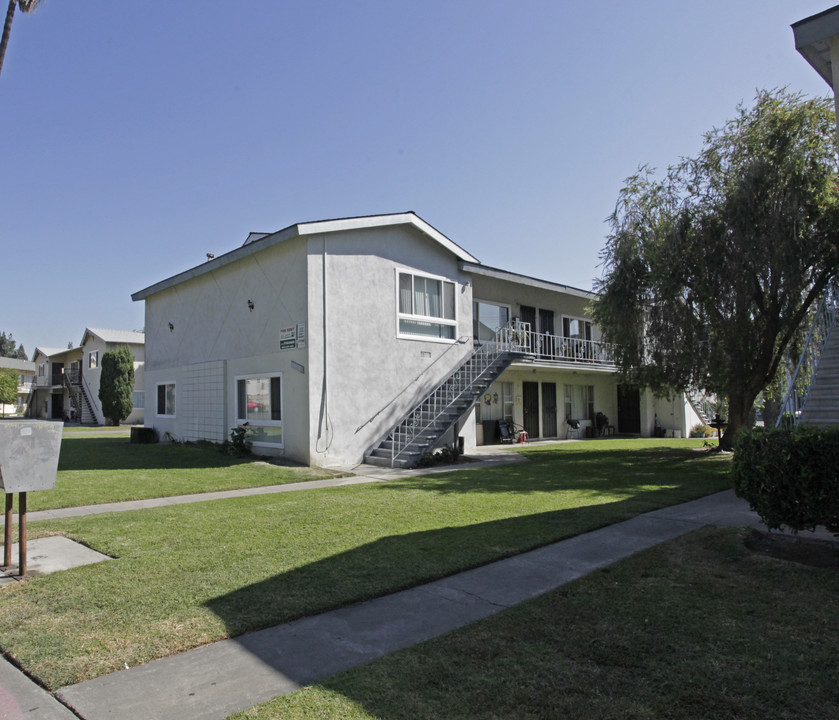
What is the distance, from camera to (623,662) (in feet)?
12.0

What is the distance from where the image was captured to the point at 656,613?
14.6 feet

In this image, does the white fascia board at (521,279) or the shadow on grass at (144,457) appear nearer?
the shadow on grass at (144,457)

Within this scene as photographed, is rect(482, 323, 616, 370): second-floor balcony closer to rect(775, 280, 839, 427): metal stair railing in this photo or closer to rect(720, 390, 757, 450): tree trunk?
rect(720, 390, 757, 450): tree trunk

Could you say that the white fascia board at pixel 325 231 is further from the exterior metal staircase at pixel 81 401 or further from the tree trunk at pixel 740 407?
the exterior metal staircase at pixel 81 401

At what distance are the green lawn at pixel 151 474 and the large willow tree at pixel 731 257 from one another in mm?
8863

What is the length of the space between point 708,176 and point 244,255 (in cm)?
1192

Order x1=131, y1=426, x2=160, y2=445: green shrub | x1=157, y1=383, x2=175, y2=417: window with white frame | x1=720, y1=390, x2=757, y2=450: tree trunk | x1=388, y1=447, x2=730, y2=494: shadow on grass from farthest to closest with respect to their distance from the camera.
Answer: x1=157, y1=383, x2=175, y2=417: window with white frame, x1=131, y1=426, x2=160, y2=445: green shrub, x1=720, y1=390, x2=757, y2=450: tree trunk, x1=388, y1=447, x2=730, y2=494: shadow on grass

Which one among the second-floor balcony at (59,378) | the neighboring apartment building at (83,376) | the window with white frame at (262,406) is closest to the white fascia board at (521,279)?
the window with white frame at (262,406)

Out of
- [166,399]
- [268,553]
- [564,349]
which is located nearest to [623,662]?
[268,553]

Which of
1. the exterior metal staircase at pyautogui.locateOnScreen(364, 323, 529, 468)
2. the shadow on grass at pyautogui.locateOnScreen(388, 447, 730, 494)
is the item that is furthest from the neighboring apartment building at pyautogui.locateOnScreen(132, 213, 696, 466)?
the shadow on grass at pyautogui.locateOnScreen(388, 447, 730, 494)

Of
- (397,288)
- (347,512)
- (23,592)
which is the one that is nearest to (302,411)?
(397,288)

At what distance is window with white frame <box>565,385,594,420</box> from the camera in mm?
24547

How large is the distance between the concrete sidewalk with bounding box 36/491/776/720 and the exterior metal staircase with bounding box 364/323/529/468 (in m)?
8.35

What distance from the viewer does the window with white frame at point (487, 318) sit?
20.6 meters
